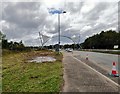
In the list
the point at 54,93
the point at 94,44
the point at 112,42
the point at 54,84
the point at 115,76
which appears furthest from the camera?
the point at 94,44

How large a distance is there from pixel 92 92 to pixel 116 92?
0.92 metres

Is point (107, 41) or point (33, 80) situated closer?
point (33, 80)

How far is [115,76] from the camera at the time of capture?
40.6ft

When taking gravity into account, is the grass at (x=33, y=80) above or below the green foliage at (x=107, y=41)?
below

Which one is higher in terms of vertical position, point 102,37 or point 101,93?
point 102,37

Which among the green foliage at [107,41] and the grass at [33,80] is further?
the green foliage at [107,41]

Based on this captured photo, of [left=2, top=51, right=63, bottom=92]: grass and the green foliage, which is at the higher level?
the green foliage

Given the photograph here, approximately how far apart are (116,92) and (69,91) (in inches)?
66.6

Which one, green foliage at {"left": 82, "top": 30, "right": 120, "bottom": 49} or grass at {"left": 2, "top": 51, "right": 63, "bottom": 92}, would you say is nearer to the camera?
grass at {"left": 2, "top": 51, "right": 63, "bottom": 92}

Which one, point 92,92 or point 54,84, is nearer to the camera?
point 92,92

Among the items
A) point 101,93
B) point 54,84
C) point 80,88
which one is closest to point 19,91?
point 54,84

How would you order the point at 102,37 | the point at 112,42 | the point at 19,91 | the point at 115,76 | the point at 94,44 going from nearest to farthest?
the point at 19,91
the point at 115,76
the point at 112,42
the point at 102,37
the point at 94,44

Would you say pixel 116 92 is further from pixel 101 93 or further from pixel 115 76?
pixel 115 76

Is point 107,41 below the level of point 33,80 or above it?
above
